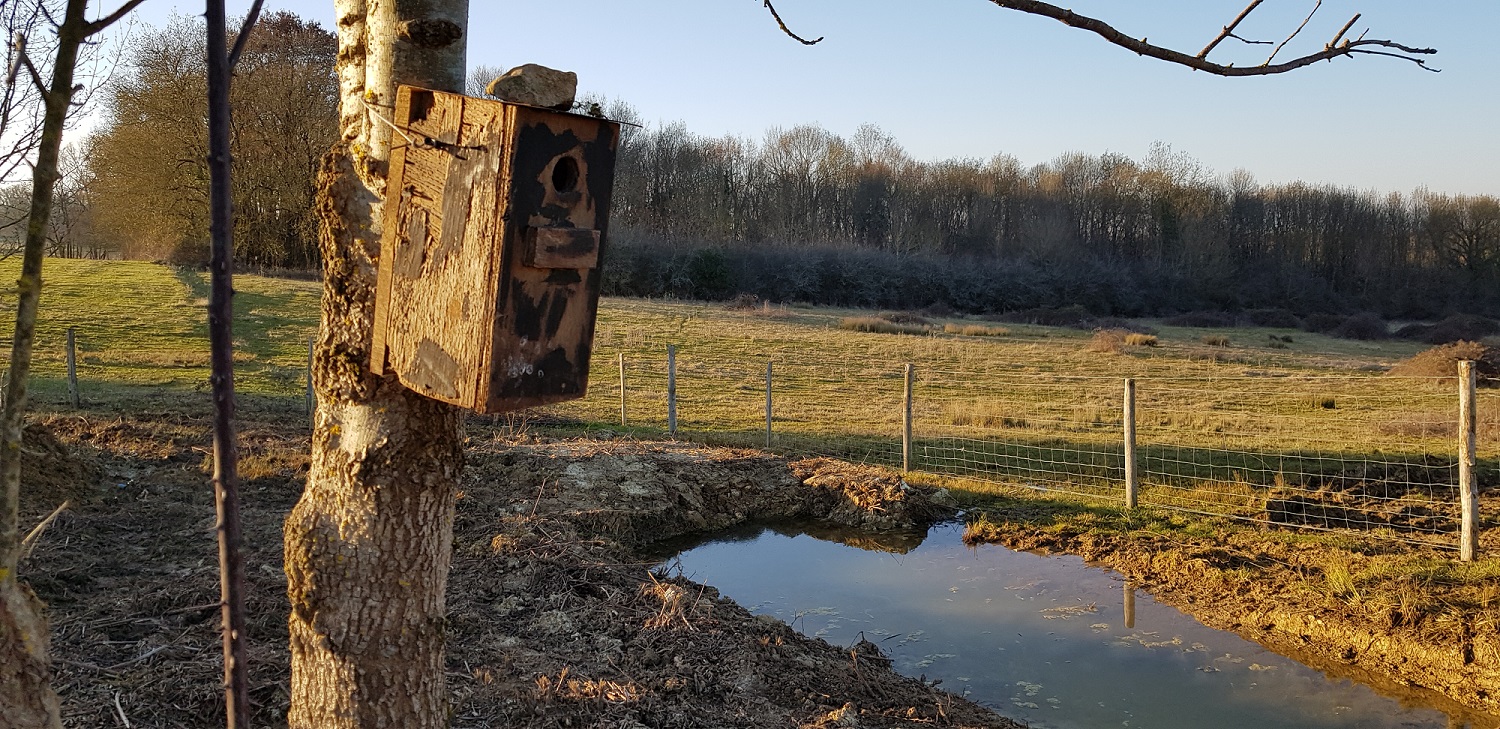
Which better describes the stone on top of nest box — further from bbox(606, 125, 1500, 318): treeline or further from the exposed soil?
bbox(606, 125, 1500, 318): treeline

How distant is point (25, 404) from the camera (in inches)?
56.4

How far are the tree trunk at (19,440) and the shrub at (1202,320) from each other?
3891 centimetres

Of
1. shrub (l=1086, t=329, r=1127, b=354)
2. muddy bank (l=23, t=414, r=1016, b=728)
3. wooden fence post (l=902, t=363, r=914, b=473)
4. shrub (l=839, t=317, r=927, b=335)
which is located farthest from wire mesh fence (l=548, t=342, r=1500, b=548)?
shrub (l=839, t=317, r=927, b=335)

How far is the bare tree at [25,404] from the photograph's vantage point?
1.47 m

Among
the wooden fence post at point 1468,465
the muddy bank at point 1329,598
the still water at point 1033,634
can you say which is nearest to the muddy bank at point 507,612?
the still water at point 1033,634

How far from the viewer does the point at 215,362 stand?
58.5 inches

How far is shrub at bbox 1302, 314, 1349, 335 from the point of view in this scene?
1369 inches

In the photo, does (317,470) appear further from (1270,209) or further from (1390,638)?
(1270,209)

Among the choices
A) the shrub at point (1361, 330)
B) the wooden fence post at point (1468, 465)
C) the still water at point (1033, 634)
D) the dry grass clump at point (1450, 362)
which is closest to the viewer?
the still water at point (1033, 634)

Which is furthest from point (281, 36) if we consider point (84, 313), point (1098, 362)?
point (1098, 362)

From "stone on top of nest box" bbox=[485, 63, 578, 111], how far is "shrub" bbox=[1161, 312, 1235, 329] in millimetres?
38264

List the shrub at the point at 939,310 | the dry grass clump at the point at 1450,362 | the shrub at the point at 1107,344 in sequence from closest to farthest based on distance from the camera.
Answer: the dry grass clump at the point at 1450,362
the shrub at the point at 1107,344
the shrub at the point at 939,310

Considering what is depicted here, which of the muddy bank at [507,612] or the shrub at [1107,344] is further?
the shrub at [1107,344]

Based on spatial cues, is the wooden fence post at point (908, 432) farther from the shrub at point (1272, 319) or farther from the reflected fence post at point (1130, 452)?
the shrub at point (1272, 319)
